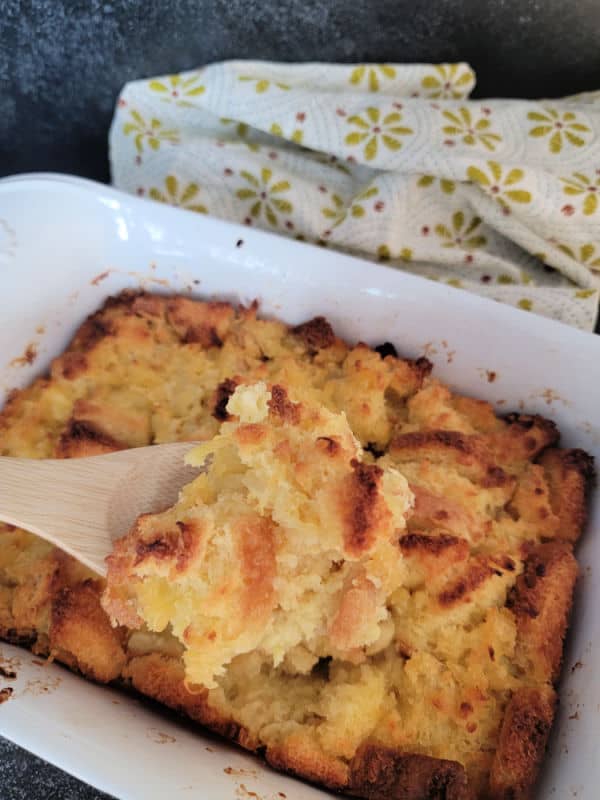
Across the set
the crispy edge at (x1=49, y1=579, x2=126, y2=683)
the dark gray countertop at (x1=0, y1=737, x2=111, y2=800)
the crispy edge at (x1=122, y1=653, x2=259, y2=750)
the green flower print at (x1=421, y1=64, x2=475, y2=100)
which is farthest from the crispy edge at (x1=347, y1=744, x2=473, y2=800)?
the green flower print at (x1=421, y1=64, x2=475, y2=100)

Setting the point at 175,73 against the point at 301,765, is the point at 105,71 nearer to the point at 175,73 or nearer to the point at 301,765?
the point at 175,73

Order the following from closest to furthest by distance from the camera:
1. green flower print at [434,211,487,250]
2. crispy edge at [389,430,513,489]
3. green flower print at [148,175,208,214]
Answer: crispy edge at [389,430,513,489]
green flower print at [434,211,487,250]
green flower print at [148,175,208,214]

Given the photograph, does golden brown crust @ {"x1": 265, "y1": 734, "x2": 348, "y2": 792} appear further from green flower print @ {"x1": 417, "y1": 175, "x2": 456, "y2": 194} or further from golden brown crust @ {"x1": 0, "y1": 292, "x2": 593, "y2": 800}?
green flower print @ {"x1": 417, "y1": 175, "x2": 456, "y2": 194}

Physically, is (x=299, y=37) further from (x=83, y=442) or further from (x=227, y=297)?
(x=83, y=442)

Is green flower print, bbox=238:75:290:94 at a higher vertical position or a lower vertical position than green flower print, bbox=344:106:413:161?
higher

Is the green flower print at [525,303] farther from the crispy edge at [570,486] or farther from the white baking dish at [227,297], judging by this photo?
the crispy edge at [570,486]

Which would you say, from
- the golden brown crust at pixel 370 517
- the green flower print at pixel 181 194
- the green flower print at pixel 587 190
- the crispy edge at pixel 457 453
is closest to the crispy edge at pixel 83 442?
the golden brown crust at pixel 370 517
